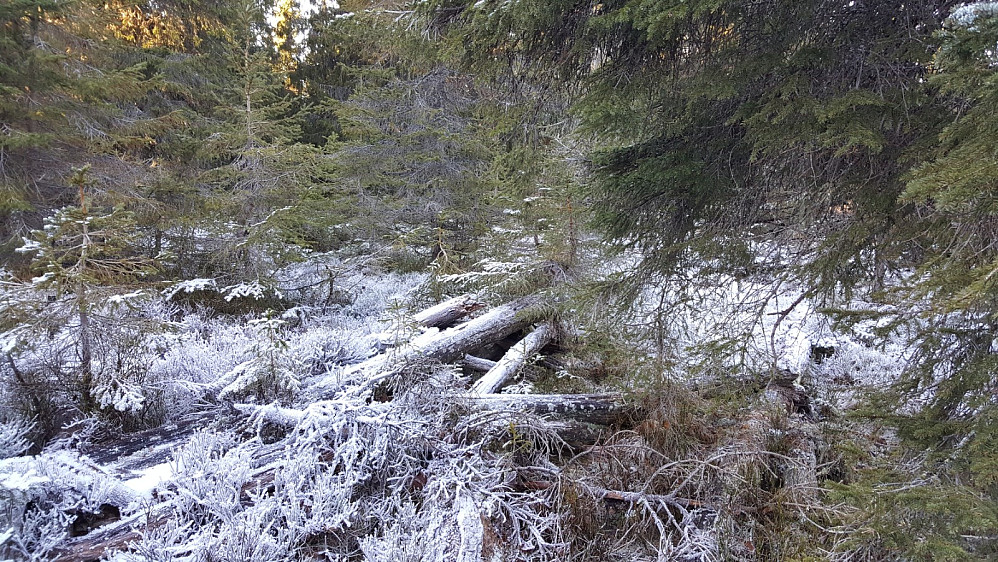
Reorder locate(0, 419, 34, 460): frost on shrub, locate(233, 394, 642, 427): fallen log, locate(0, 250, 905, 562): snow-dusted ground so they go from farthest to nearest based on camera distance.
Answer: locate(233, 394, 642, 427): fallen log
locate(0, 419, 34, 460): frost on shrub
locate(0, 250, 905, 562): snow-dusted ground

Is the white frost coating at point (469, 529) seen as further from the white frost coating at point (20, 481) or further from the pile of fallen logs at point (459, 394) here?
the white frost coating at point (20, 481)

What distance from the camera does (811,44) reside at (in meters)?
2.78

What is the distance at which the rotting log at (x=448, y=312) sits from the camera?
5.79 meters

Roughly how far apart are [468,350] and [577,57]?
315cm

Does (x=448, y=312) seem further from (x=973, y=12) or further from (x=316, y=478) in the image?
(x=973, y=12)

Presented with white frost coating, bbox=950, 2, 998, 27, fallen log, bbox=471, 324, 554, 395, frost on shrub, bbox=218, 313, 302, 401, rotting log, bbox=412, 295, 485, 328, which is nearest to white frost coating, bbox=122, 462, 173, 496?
frost on shrub, bbox=218, 313, 302, 401

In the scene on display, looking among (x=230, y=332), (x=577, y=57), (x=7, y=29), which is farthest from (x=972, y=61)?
(x=7, y=29)

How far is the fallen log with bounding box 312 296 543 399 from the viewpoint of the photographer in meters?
3.83

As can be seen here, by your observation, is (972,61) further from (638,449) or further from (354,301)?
(354,301)

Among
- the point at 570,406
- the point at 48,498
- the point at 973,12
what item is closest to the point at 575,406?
the point at 570,406

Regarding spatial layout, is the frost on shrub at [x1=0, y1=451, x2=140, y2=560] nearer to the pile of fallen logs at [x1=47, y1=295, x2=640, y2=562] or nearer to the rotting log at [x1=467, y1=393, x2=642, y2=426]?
the pile of fallen logs at [x1=47, y1=295, x2=640, y2=562]

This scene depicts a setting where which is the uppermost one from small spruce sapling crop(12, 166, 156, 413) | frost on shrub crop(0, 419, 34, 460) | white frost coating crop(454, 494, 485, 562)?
small spruce sapling crop(12, 166, 156, 413)

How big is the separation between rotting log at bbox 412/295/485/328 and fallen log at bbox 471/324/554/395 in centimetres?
101

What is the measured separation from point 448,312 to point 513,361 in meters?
1.40
